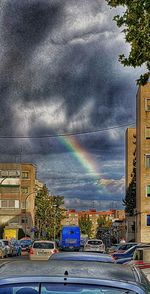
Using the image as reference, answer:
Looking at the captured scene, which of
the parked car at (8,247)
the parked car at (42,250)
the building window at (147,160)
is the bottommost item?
the parked car at (8,247)

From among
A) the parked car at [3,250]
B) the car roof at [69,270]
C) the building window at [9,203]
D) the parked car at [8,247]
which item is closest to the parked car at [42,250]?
the parked car at [3,250]

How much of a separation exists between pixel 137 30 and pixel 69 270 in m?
13.9

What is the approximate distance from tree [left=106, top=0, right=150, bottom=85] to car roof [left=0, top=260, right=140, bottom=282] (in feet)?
42.0

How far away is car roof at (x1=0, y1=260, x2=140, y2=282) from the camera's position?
4918 mm

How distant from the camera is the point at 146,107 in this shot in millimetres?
73000

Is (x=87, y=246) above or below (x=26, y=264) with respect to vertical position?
below

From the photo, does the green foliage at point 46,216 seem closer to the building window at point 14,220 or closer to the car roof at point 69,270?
the building window at point 14,220

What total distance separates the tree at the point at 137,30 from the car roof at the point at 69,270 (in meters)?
12.8

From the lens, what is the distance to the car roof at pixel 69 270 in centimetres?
492

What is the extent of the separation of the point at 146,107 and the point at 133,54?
55.1 meters

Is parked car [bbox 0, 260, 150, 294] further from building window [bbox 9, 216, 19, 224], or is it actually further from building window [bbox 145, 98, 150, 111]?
building window [bbox 9, 216, 19, 224]

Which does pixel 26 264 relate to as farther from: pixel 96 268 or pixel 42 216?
pixel 42 216

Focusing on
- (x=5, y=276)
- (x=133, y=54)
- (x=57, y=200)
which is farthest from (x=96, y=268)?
(x=57, y=200)

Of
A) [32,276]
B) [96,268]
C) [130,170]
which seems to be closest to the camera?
[32,276]
